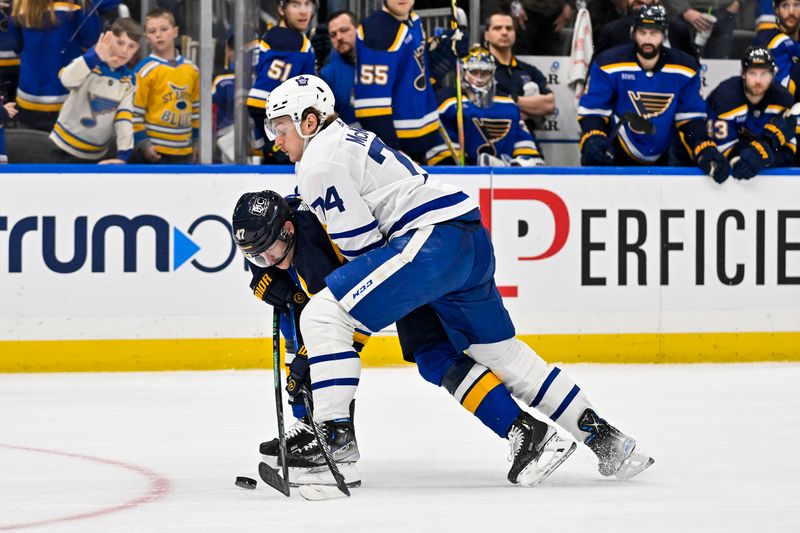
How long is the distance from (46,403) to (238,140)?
1815mm

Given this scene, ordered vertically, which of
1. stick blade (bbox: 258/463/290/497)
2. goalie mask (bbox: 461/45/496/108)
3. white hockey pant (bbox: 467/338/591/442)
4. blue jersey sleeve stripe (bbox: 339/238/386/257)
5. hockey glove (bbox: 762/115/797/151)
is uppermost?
goalie mask (bbox: 461/45/496/108)

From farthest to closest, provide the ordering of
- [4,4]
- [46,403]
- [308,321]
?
[4,4] → [46,403] → [308,321]

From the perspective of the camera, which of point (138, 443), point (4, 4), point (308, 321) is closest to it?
point (308, 321)

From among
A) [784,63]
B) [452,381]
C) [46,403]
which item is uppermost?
[784,63]

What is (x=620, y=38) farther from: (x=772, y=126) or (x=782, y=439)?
(x=782, y=439)

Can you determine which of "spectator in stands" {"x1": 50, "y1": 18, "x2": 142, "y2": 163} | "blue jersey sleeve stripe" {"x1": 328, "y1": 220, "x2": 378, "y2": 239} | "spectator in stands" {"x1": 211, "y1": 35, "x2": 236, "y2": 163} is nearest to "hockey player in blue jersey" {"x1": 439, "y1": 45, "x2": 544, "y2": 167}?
"spectator in stands" {"x1": 211, "y1": 35, "x2": 236, "y2": 163}

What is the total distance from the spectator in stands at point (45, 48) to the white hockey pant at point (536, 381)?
10.8 ft

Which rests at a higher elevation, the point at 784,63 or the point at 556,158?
the point at 784,63

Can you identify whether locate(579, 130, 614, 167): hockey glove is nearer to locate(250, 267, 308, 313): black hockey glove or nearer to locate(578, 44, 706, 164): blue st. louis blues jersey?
locate(578, 44, 706, 164): blue st. louis blues jersey

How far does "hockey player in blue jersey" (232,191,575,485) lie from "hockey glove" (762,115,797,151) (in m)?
3.73

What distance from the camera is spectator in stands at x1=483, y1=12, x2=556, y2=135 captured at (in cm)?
706

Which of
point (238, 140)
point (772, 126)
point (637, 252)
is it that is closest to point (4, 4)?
point (238, 140)

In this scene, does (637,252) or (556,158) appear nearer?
(637,252)

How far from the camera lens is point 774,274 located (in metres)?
6.87
